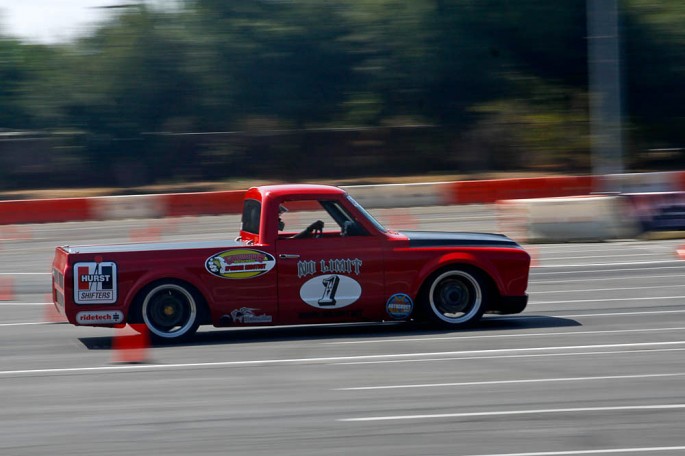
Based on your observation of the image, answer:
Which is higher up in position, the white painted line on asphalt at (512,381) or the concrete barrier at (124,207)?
the concrete barrier at (124,207)

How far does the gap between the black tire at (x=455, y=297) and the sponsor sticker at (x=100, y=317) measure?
10.7ft

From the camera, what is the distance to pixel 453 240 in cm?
1094

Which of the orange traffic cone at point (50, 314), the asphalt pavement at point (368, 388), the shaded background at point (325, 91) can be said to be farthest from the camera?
the shaded background at point (325, 91)

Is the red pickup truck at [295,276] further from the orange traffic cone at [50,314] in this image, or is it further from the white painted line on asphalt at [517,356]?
the orange traffic cone at [50,314]

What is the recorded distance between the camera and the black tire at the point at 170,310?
1036 centimetres

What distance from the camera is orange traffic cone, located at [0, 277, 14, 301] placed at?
1505 centimetres

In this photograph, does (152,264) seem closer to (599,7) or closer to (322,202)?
(322,202)

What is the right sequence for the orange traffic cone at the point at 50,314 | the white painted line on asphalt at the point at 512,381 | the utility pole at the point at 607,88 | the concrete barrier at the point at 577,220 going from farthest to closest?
the utility pole at the point at 607,88
the concrete barrier at the point at 577,220
the orange traffic cone at the point at 50,314
the white painted line on asphalt at the point at 512,381

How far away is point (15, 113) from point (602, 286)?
34.7 metres

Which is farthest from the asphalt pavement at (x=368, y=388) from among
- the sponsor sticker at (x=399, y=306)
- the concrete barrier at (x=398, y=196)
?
the concrete barrier at (x=398, y=196)

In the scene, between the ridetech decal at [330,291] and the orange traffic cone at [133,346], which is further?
the ridetech decal at [330,291]

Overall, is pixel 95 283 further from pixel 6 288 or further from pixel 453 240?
pixel 6 288

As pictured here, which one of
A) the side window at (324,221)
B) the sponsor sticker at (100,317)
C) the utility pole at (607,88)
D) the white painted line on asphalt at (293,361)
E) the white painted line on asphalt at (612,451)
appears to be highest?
the utility pole at (607,88)

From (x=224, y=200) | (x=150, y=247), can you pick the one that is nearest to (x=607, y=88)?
(x=224, y=200)
